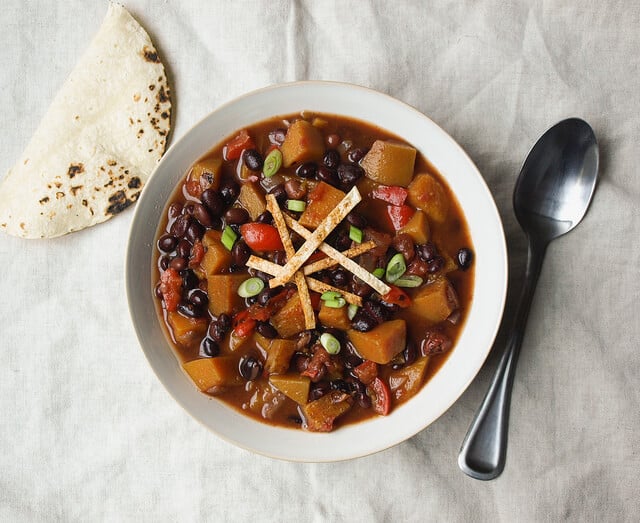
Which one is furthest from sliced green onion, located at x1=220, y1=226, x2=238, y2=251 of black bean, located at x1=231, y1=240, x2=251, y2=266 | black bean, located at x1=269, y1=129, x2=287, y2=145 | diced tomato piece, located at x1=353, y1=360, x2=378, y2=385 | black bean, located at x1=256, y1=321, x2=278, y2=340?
diced tomato piece, located at x1=353, y1=360, x2=378, y2=385

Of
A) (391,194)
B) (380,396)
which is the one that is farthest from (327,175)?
(380,396)

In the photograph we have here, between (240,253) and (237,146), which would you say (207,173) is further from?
(240,253)

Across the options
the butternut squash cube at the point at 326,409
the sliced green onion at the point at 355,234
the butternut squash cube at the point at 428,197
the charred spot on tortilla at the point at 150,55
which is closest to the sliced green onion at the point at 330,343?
the butternut squash cube at the point at 326,409

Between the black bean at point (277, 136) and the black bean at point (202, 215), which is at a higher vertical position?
the black bean at point (277, 136)

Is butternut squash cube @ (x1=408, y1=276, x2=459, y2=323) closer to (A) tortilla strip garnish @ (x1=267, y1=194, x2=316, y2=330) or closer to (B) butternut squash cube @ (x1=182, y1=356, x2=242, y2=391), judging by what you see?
(A) tortilla strip garnish @ (x1=267, y1=194, x2=316, y2=330)

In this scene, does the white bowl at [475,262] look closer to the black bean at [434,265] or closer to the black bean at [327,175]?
the black bean at [434,265]

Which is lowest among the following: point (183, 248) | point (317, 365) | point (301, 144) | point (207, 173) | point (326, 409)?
point (326, 409)
